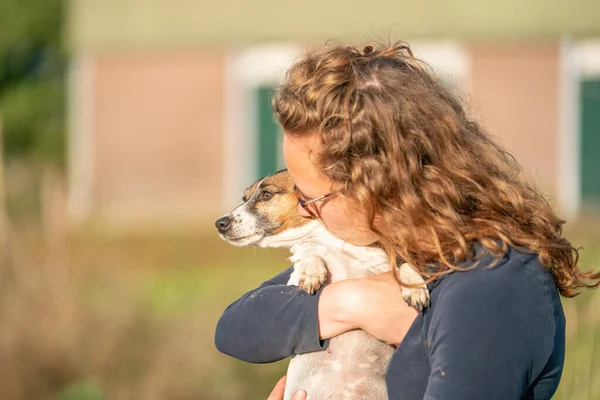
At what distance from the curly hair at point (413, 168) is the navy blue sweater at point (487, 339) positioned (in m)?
0.07

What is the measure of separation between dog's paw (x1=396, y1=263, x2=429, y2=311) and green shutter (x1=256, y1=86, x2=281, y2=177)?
12840 mm

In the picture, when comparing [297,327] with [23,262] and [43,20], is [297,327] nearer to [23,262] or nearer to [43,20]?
[23,262]

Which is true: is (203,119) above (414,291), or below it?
above

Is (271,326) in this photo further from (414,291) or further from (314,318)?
(414,291)

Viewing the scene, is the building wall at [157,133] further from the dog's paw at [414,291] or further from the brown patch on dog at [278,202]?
the dog's paw at [414,291]

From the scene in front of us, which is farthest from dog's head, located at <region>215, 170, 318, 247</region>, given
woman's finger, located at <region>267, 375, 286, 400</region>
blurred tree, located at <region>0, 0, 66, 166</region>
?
blurred tree, located at <region>0, 0, 66, 166</region>

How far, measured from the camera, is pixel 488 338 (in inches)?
82.1

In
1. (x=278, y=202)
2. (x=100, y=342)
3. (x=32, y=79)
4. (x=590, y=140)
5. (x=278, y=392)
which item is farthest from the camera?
(x=32, y=79)

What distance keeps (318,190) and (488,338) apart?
57 centimetres

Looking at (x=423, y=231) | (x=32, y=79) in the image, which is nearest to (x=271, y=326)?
(x=423, y=231)

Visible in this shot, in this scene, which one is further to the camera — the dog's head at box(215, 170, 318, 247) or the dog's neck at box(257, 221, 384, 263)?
the dog's head at box(215, 170, 318, 247)

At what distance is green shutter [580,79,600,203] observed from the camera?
48.5 feet

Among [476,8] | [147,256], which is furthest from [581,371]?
[476,8]

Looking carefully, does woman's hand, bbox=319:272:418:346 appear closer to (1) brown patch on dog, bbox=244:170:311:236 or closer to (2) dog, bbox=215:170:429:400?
(2) dog, bbox=215:170:429:400
